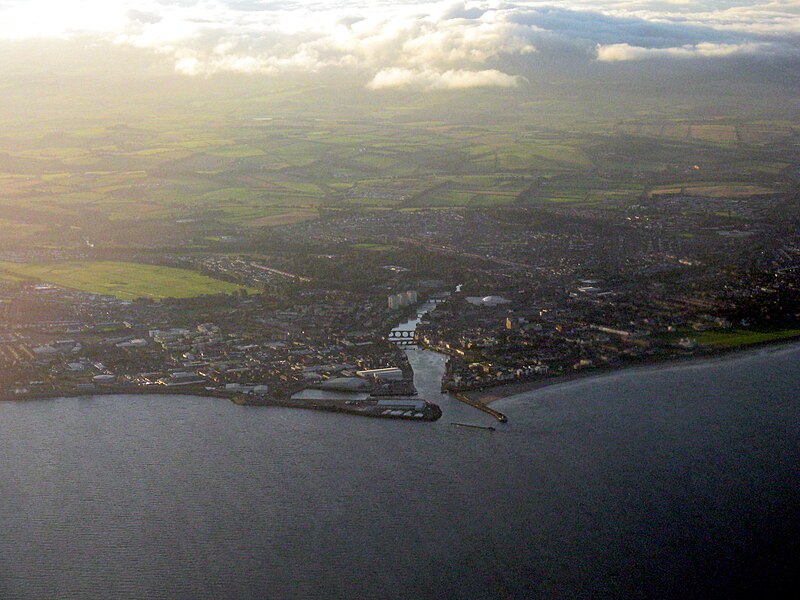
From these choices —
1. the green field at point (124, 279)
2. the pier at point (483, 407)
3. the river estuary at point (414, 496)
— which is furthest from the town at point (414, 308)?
the river estuary at point (414, 496)

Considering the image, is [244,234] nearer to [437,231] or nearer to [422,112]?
[437,231]

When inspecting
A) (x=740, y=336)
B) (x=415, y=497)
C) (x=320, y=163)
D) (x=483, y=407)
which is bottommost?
(x=415, y=497)

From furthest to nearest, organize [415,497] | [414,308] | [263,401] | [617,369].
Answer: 1. [414,308]
2. [617,369]
3. [263,401]
4. [415,497]

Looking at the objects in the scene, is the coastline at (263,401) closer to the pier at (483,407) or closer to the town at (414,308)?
the town at (414,308)

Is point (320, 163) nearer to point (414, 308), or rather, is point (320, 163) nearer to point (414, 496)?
point (414, 308)

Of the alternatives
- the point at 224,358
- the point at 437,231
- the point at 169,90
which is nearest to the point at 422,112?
the point at 169,90

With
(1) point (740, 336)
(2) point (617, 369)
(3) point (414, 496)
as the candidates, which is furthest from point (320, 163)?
(3) point (414, 496)

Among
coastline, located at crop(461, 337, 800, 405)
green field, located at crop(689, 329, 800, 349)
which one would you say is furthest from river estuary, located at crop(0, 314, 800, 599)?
green field, located at crop(689, 329, 800, 349)

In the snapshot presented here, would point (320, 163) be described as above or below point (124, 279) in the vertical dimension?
above
